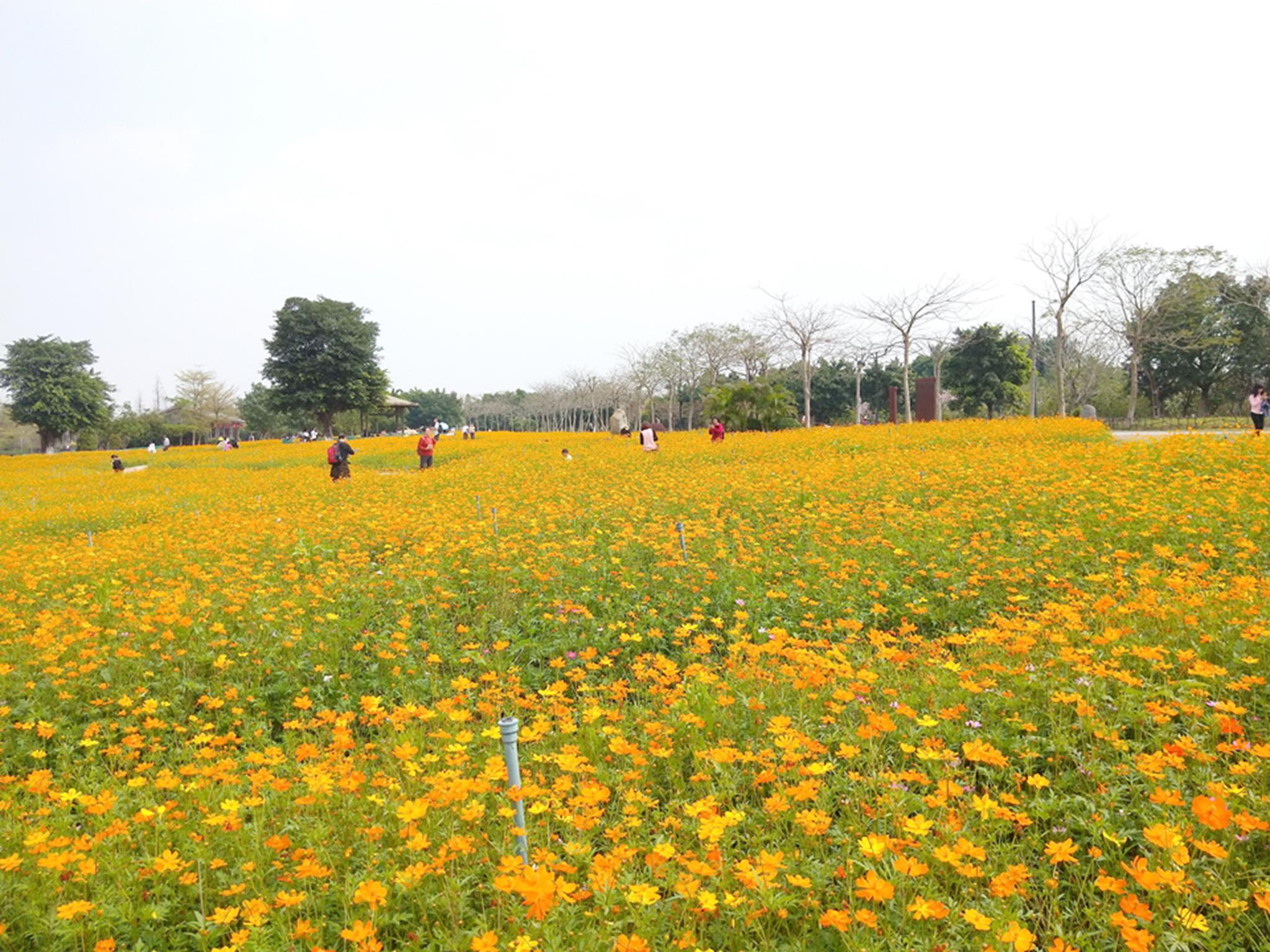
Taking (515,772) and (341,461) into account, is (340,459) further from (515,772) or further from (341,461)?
(515,772)

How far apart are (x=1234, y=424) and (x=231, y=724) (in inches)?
1082

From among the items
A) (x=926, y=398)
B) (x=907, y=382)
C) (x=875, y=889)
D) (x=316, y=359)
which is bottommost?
(x=875, y=889)

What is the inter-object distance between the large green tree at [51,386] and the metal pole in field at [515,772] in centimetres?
6745

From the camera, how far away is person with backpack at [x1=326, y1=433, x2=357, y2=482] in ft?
57.1

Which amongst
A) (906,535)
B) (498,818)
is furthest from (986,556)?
(498,818)

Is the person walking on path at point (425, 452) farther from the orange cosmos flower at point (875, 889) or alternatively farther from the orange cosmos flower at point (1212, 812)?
the orange cosmos flower at point (1212, 812)

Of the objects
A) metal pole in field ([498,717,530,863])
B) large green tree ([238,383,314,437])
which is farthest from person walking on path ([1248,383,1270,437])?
large green tree ([238,383,314,437])

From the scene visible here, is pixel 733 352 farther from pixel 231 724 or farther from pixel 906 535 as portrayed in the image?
pixel 231 724

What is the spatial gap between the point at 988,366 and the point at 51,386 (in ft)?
229

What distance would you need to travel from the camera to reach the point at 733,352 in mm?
49625

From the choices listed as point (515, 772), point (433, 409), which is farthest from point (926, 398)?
point (433, 409)

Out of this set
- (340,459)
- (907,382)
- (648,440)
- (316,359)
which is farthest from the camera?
(316,359)

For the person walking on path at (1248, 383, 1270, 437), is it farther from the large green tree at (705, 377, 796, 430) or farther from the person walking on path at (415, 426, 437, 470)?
the person walking on path at (415, 426, 437, 470)

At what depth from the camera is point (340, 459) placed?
17625 millimetres
